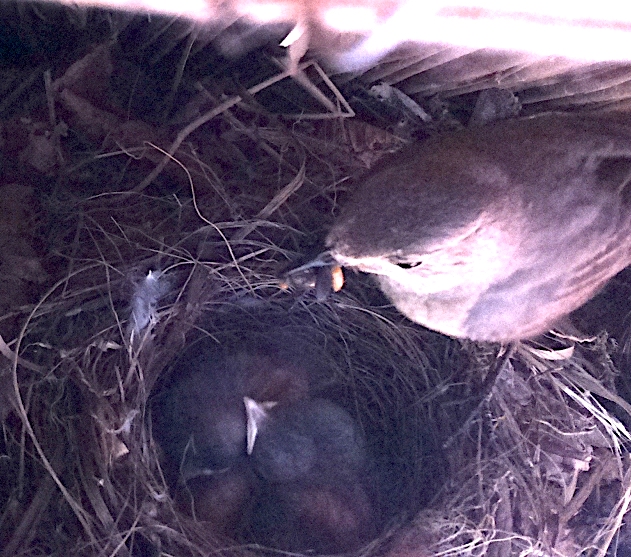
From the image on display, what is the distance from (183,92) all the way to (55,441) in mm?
840

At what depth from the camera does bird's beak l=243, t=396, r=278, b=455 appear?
168 centimetres

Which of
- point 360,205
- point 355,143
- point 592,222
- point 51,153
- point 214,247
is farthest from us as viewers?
point 355,143

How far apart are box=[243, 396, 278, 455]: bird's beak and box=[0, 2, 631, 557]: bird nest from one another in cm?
20

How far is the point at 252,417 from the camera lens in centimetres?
168

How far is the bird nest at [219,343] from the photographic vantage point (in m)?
1.41

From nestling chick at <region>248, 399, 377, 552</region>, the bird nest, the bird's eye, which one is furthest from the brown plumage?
nestling chick at <region>248, 399, 377, 552</region>

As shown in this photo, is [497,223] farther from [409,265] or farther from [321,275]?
[321,275]

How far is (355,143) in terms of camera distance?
1706mm

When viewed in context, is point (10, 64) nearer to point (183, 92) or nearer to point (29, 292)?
point (183, 92)

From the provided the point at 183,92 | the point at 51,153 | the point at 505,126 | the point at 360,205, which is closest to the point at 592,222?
the point at 505,126

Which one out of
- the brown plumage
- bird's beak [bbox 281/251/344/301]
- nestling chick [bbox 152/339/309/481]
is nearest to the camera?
the brown plumage

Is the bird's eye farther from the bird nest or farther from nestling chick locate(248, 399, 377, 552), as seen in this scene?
nestling chick locate(248, 399, 377, 552)

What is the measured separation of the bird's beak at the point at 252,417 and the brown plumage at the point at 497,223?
0.46m

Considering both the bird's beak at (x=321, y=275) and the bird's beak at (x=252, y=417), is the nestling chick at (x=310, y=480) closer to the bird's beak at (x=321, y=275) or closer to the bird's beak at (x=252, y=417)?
the bird's beak at (x=252, y=417)
